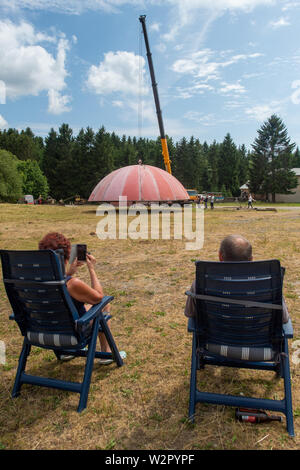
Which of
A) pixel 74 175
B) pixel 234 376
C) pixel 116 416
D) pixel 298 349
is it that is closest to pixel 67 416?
pixel 116 416

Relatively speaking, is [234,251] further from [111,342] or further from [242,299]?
[111,342]

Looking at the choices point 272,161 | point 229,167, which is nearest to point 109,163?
point 272,161

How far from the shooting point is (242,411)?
2.78 m

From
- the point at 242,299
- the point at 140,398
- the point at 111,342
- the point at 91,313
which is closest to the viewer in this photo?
the point at 242,299

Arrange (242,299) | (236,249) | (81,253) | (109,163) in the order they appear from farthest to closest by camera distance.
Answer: (109,163)
(81,253)
(236,249)
(242,299)

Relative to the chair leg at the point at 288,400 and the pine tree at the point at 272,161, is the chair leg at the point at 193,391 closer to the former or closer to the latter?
the chair leg at the point at 288,400

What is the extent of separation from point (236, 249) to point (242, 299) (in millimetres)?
463

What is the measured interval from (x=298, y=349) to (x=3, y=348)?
3.79m

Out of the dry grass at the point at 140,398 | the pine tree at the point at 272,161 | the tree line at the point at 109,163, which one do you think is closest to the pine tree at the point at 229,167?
the tree line at the point at 109,163

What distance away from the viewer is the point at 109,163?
70.5 metres

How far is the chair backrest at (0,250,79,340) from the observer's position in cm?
266

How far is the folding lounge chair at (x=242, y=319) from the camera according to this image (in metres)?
2.41
